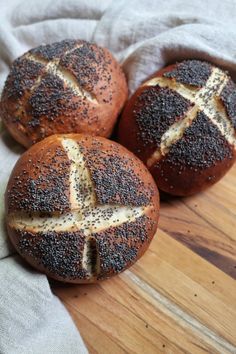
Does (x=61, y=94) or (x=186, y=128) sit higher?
(x=61, y=94)

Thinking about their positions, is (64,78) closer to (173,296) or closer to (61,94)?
(61,94)

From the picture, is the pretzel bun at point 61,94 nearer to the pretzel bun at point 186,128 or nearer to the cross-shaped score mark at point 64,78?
the cross-shaped score mark at point 64,78

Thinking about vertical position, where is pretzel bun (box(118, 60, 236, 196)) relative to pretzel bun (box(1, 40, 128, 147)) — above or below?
below

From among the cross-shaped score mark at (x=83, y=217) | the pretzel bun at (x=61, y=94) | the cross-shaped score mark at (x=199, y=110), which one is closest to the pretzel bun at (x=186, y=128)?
the cross-shaped score mark at (x=199, y=110)

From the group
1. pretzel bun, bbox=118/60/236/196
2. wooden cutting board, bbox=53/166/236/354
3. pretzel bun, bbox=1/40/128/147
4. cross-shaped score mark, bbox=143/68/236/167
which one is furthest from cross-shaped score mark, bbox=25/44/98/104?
wooden cutting board, bbox=53/166/236/354

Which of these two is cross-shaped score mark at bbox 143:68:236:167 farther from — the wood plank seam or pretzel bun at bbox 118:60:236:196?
the wood plank seam

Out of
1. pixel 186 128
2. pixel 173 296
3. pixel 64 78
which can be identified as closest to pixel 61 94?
pixel 64 78
